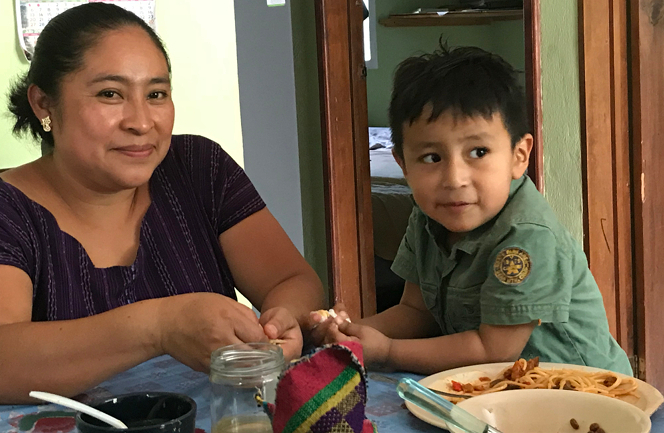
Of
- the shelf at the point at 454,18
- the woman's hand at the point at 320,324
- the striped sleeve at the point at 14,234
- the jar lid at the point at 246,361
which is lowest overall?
the woman's hand at the point at 320,324

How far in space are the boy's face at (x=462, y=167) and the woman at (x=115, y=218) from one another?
0.30 m

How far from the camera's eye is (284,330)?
1.07 metres

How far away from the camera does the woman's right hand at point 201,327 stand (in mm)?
956

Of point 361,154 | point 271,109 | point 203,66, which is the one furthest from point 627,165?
point 203,66

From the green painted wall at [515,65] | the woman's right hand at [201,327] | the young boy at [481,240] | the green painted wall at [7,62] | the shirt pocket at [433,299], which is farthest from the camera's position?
the green painted wall at [7,62]

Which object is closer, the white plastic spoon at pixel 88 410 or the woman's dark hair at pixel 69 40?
the white plastic spoon at pixel 88 410

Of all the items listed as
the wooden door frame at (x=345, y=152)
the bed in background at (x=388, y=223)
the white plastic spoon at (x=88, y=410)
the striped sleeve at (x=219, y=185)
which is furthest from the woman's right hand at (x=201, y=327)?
the bed in background at (x=388, y=223)

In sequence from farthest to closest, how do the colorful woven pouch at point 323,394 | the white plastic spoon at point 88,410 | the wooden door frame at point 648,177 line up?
the wooden door frame at point 648,177
the white plastic spoon at point 88,410
the colorful woven pouch at point 323,394

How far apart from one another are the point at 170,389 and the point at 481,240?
20.9 inches

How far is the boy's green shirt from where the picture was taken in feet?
3.52

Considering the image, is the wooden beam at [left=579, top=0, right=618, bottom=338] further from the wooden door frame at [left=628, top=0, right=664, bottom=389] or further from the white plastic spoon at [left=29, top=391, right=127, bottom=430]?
the white plastic spoon at [left=29, top=391, right=127, bottom=430]

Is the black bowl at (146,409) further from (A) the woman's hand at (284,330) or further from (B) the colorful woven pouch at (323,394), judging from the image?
(A) the woman's hand at (284,330)

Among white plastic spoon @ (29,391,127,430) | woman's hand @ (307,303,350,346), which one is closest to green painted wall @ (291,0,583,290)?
woman's hand @ (307,303,350,346)

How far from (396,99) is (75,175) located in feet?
2.02
